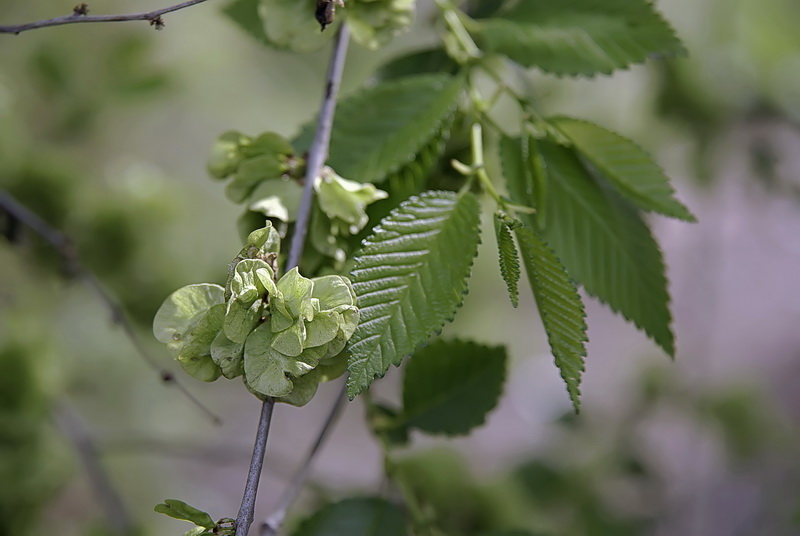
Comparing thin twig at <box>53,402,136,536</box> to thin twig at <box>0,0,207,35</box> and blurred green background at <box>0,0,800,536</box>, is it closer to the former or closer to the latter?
blurred green background at <box>0,0,800,536</box>

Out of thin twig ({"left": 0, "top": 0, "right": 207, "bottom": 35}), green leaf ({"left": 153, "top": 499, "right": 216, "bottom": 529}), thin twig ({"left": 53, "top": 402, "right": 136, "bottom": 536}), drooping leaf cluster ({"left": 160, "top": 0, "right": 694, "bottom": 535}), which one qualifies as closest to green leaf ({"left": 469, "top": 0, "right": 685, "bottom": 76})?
drooping leaf cluster ({"left": 160, "top": 0, "right": 694, "bottom": 535})

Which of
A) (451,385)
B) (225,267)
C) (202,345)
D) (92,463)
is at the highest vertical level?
(202,345)

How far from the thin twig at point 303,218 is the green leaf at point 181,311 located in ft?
0.13

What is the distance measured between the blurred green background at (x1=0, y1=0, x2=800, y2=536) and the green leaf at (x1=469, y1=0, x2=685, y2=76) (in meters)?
0.13

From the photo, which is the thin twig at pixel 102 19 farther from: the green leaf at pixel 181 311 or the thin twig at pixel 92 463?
the thin twig at pixel 92 463

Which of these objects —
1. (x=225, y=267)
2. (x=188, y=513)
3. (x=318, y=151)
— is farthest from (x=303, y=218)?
(x=225, y=267)

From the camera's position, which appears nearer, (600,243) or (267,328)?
(267,328)

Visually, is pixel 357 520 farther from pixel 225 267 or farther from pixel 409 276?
pixel 225 267

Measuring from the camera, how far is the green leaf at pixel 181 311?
1.12ft

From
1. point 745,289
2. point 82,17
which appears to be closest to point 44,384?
point 82,17

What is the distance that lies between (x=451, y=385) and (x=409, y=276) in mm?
210

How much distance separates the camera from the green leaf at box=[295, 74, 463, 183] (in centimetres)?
46

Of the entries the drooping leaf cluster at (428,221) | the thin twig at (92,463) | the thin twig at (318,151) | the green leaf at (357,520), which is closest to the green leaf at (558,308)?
the drooping leaf cluster at (428,221)

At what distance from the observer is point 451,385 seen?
56cm
